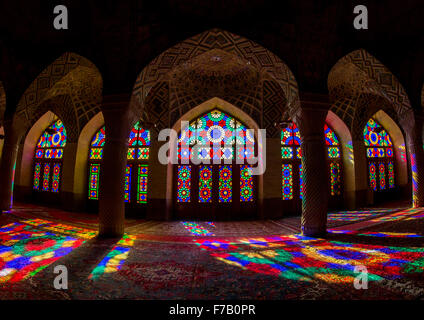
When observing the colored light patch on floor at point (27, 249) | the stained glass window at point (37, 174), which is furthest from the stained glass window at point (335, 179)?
the stained glass window at point (37, 174)

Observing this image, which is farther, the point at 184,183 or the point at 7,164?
the point at 184,183

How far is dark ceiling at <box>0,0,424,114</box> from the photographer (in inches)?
226

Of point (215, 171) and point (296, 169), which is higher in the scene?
point (296, 169)

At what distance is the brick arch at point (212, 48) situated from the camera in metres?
6.12

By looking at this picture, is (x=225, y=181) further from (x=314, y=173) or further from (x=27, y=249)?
(x=27, y=249)

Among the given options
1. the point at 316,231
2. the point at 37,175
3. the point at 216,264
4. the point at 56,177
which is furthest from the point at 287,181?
the point at 37,175

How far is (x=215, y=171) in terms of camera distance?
9.77 m

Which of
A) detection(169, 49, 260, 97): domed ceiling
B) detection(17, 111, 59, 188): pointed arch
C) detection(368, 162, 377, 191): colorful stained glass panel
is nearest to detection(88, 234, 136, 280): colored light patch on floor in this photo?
detection(169, 49, 260, 97): domed ceiling

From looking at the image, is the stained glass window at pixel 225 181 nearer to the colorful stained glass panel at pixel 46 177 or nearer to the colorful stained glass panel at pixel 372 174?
the colorful stained glass panel at pixel 372 174

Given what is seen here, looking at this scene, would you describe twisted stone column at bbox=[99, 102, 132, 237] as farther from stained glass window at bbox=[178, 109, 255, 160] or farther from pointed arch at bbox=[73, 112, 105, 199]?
pointed arch at bbox=[73, 112, 105, 199]

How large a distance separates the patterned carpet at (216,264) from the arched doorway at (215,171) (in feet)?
11.1

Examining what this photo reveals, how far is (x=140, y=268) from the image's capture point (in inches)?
141

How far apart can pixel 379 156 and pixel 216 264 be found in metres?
11.2
